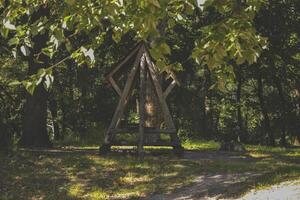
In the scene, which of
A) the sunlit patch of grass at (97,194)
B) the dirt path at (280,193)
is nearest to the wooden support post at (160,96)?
the sunlit patch of grass at (97,194)

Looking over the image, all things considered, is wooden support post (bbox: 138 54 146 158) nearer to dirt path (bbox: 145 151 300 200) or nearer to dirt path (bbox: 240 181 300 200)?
dirt path (bbox: 145 151 300 200)

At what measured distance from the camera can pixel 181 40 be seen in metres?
37.7

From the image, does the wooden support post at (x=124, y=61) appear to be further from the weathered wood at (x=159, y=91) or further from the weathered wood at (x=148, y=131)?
the weathered wood at (x=148, y=131)

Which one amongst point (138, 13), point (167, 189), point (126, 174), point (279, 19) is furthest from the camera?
point (279, 19)

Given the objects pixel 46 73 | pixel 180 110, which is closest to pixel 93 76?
pixel 180 110

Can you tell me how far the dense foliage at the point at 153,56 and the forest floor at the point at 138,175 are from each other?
109 inches

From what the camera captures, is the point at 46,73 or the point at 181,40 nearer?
the point at 46,73

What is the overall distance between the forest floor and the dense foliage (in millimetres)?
2766

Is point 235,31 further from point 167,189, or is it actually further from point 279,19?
point 279,19

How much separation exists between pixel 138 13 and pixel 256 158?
1570cm

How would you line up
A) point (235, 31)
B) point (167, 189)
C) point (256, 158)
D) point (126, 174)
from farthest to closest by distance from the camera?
point (256, 158) < point (126, 174) < point (167, 189) < point (235, 31)

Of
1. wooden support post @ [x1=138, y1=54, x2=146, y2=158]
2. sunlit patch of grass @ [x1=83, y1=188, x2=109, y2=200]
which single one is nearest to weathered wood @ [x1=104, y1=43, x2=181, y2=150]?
wooden support post @ [x1=138, y1=54, x2=146, y2=158]

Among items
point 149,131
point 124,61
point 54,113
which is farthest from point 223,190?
point 54,113

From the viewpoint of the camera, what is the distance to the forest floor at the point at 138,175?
1394cm
